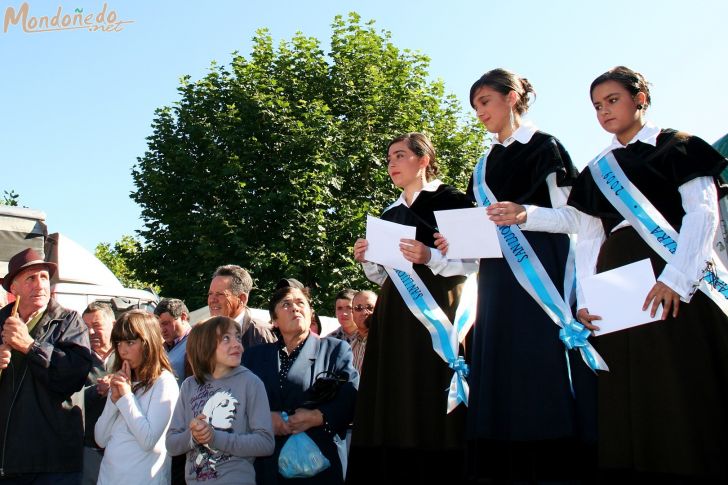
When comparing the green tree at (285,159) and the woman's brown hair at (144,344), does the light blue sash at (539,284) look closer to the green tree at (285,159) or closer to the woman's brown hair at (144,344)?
the woman's brown hair at (144,344)

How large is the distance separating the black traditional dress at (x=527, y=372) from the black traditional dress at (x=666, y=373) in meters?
0.15

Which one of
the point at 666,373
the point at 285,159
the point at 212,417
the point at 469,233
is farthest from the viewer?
the point at 285,159

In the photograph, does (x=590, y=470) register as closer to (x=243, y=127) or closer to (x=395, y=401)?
(x=395, y=401)

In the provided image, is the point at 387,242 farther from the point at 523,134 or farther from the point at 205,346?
the point at 205,346

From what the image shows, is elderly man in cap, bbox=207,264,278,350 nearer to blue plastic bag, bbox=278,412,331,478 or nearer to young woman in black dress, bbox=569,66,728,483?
blue plastic bag, bbox=278,412,331,478

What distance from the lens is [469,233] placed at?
133 inches

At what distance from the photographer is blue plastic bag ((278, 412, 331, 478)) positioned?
13.1ft

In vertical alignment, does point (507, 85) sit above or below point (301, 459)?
above

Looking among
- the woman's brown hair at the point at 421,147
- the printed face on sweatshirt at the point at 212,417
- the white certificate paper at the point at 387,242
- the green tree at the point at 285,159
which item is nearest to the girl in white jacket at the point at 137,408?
the printed face on sweatshirt at the point at 212,417

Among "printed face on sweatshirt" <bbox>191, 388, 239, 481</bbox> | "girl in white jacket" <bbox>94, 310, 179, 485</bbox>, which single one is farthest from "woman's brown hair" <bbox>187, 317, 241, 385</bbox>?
"girl in white jacket" <bbox>94, 310, 179, 485</bbox>

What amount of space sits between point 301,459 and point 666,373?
6.59 feet

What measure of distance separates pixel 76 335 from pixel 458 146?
15.5m

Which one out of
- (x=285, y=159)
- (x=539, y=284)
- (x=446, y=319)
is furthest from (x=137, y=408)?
(x=285, y=159)

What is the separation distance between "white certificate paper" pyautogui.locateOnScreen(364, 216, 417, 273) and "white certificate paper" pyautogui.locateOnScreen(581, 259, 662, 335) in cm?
94
